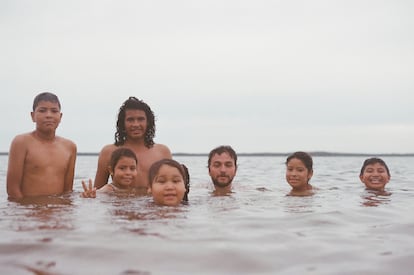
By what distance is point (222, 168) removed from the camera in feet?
25.3

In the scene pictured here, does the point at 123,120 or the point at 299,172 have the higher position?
the point at 123,120

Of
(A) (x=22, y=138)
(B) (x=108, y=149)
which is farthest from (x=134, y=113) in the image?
(A) (x=22, y=138)

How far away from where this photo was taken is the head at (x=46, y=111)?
6086mm

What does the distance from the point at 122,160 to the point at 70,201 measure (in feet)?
3.24

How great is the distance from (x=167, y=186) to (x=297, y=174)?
318 centimetres

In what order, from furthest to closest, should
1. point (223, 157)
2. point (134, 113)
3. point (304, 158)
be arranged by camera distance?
point (304, 158) < point (223, 157) < point (134, 113)

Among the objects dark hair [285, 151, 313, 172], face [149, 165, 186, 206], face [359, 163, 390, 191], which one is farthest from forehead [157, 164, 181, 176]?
face [359, 163, 390, 191]

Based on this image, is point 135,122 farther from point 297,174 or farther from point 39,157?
point 297,174

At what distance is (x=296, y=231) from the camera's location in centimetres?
381

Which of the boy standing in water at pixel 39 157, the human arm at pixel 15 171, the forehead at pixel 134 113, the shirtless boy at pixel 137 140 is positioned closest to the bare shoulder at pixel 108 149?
the shirtless boy at pixel 137 140

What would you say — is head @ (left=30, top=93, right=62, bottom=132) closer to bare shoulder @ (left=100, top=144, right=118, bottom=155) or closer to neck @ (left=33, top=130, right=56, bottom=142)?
neck @ (left=33, top=130, right=56, bottom=142)

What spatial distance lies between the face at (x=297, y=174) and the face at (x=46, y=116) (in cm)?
379

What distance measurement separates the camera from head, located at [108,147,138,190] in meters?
6.36

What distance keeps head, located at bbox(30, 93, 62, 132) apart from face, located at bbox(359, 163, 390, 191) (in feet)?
18.3
